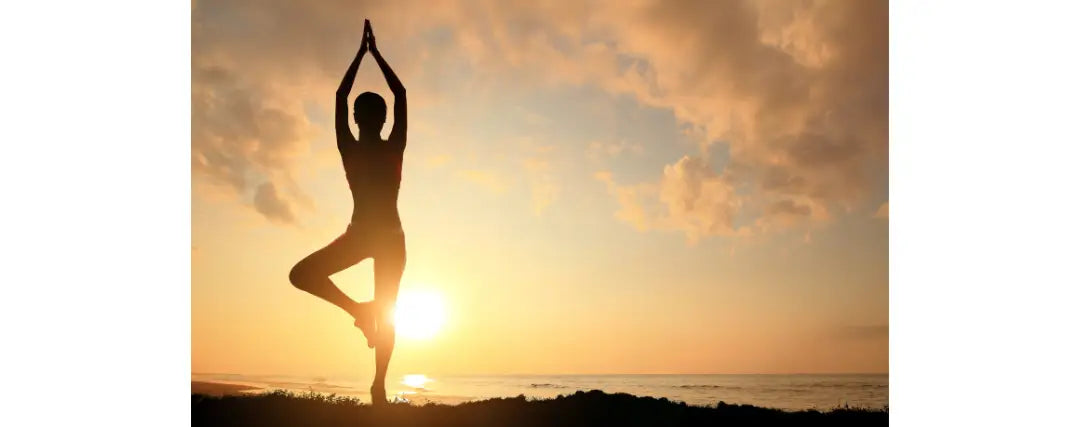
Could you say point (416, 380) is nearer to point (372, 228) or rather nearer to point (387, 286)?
point (387, 286)

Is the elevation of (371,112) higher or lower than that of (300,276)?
higher

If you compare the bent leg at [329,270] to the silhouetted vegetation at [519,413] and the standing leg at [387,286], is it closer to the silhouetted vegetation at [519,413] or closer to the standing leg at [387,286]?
the standing leg at [387,286]

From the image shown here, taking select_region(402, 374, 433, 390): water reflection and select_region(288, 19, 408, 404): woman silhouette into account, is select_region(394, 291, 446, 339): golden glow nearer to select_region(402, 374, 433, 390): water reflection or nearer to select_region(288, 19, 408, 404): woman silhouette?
select_region(288, 19, 408, 404): woman silhouette

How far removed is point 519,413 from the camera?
3.27 m

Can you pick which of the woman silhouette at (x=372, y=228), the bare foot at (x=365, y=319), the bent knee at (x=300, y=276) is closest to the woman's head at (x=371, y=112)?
the woman silhouette at (x=372, y=228)

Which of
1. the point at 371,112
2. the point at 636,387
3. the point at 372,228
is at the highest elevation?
the point at 371,112

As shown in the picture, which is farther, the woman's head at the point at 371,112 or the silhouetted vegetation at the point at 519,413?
the woman's head at the point at 371,112

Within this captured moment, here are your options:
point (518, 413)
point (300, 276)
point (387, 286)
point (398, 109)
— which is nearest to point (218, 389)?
point (300, 276)

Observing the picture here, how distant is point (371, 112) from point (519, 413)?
1446 millimetres

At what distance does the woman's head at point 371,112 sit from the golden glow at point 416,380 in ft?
3.54

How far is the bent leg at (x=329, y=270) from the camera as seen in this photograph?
3320mm

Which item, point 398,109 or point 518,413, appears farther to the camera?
point 398,109
